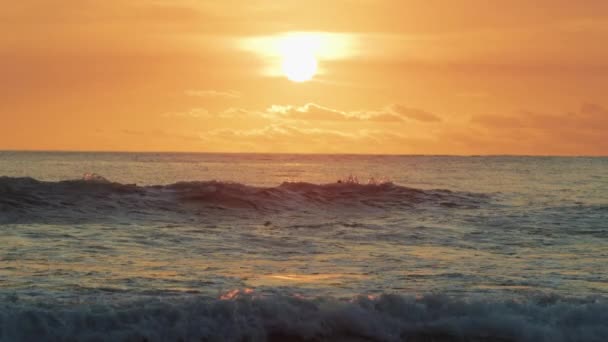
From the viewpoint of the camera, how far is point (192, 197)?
1252 inches

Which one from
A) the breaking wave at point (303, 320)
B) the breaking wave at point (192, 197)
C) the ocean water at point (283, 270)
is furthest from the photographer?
the breaking wave at point (192, 197)

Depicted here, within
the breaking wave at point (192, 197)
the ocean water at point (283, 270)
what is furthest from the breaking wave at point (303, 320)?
the breaking wave at point (192, 197)

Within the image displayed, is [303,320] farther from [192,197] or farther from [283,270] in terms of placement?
[192,197]

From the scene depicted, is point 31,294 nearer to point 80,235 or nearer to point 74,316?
point 74,316

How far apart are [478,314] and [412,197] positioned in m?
24.4

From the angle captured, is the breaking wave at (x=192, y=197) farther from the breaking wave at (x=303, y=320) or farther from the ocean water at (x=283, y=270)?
the breaking wave at (x=303, y=320)

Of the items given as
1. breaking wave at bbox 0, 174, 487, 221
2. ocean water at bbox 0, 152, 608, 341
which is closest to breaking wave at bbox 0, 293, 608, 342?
ocean water at bbox 0, 152, 608, 341

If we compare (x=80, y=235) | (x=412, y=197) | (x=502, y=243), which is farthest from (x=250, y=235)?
(x=412, y=197)

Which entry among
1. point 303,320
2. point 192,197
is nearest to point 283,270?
point 303,320

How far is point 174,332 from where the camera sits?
12.4 m

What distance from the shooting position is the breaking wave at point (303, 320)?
12242 mm

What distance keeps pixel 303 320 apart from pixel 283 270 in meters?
4.15

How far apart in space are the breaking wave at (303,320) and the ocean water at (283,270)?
0.02 meters

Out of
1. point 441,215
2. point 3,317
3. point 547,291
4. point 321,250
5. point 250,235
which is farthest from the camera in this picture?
point 441,215
